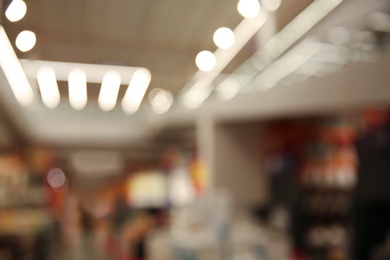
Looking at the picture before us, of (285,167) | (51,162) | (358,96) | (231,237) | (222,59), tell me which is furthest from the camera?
(51,162)

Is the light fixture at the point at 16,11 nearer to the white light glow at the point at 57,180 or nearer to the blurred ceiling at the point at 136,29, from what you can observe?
the blurred ceiling at the point at 136,29

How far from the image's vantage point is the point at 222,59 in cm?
83

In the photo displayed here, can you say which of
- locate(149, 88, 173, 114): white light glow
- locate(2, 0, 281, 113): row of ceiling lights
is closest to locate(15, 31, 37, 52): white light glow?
locate(2, 0, 281, 113): row of ceiling lights

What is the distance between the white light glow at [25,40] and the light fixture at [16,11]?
45 mm

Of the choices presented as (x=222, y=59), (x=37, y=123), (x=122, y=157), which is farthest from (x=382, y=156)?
(x=122, y=157)

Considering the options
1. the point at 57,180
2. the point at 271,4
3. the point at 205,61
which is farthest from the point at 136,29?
the point at 57,180

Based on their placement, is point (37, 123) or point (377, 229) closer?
point (377, 229)

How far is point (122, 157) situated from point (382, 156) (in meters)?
9.21

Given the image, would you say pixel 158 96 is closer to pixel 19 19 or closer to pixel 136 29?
pixel 136 29

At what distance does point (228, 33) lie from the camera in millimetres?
672

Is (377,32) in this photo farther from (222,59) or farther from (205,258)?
(222,59)

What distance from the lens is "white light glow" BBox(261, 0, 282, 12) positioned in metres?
0.62

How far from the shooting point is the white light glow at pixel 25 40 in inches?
25.2

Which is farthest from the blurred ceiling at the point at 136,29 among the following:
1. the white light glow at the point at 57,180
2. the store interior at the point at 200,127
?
the white light glow at the point at 57,180
